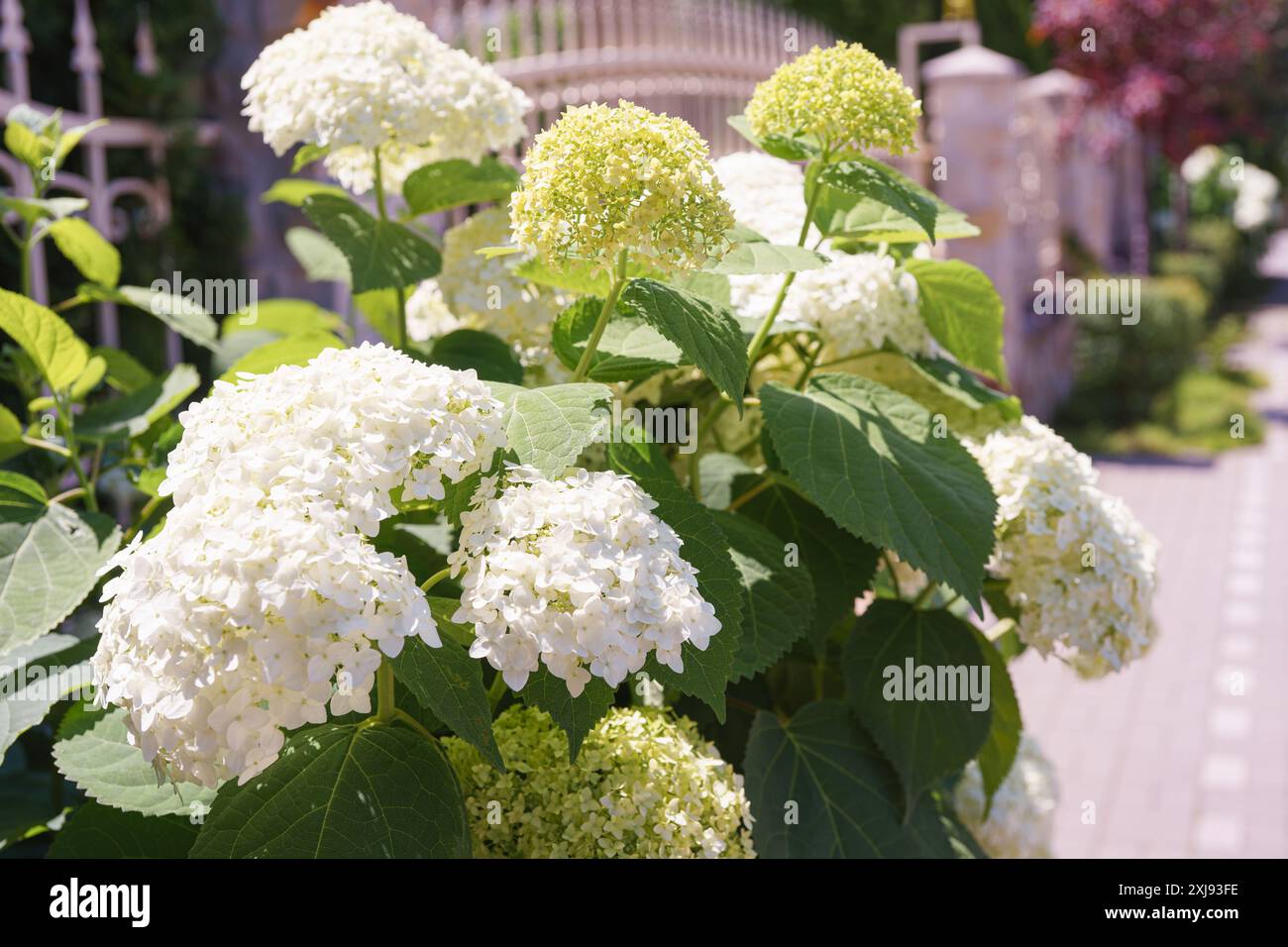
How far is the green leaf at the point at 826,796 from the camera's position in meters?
1.56

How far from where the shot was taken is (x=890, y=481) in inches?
60.3

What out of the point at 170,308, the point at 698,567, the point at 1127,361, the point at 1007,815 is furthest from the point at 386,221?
the point at 1127,361

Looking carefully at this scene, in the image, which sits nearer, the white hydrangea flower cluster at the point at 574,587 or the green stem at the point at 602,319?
the white hydrangea flower cluster at the point at 574,587

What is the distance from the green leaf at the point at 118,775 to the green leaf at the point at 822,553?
72 centimetres

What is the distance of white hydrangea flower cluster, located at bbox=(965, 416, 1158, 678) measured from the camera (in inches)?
63.7

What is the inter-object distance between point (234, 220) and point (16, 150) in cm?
277

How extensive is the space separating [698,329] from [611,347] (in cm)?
22

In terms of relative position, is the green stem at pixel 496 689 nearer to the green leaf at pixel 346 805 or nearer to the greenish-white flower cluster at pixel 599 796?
the greenish-white flower cluster at pixel 599 796

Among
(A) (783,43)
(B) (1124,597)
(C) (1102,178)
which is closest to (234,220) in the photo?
(B) (1124,597)

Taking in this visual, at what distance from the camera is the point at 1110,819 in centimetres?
453

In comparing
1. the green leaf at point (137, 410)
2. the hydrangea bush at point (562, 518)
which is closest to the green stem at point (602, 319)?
the hydrangea bush at point (562, 518)

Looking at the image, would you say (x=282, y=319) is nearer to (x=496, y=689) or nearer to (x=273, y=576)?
(x=496, y=689)

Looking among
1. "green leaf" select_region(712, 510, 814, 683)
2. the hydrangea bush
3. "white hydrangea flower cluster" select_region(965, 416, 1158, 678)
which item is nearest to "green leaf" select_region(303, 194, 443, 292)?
the hydrangea bush

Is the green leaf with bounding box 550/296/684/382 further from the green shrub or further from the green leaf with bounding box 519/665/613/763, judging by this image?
the green shrub
